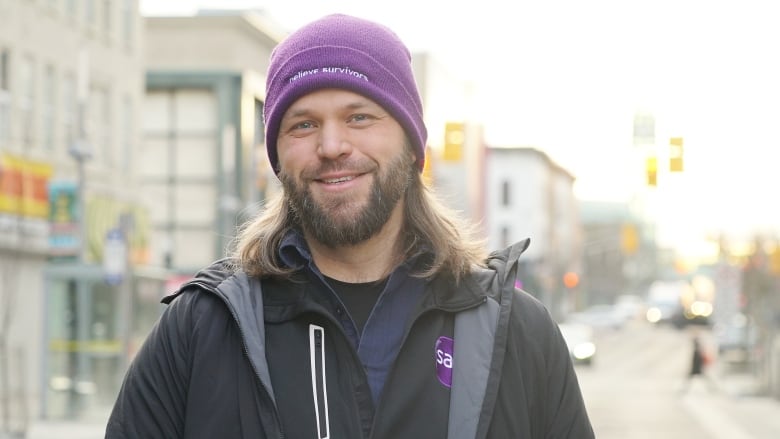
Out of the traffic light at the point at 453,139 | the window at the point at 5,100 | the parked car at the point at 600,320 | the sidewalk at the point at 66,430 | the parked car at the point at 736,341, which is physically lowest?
the parked car at the point at 600,320

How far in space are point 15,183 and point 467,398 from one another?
85.5ft

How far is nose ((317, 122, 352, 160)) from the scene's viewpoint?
10.4ft

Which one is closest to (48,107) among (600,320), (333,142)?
(333,142)

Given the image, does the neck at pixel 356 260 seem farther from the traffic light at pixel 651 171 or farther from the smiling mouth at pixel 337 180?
the traffic light at pixel 651 171

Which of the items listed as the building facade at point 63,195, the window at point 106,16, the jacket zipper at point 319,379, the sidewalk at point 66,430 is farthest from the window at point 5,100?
the jacket zipper at point 319,379

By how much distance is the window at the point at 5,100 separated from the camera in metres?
29.4

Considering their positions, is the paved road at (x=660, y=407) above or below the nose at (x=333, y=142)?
below

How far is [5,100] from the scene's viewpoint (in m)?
29.7

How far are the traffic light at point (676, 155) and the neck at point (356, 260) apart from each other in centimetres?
2767

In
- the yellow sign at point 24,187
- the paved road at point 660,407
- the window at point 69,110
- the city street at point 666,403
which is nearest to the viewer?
the paved road at point 660,407

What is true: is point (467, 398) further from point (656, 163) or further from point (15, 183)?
point (656, 163)

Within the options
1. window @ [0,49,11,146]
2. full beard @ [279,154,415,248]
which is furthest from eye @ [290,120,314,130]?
window @ [0,49,11,146]

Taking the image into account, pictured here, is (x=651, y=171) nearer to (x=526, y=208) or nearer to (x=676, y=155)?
(x=676, y=155)

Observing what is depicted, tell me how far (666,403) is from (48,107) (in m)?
15.4
